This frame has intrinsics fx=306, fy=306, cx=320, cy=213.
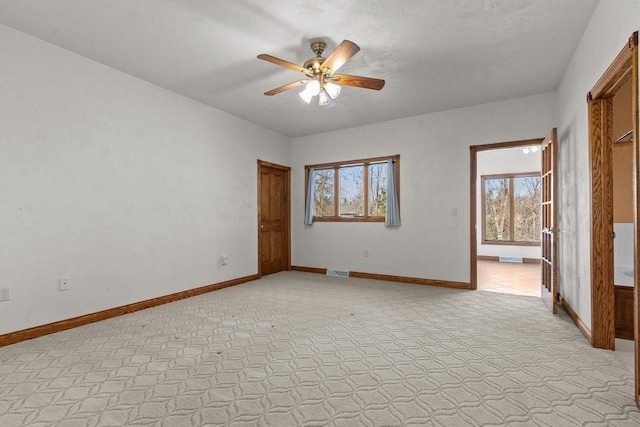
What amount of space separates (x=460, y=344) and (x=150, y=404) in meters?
2.35

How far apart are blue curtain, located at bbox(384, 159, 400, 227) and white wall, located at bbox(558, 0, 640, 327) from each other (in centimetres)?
219

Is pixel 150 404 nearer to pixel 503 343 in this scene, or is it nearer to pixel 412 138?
pixel 503 343

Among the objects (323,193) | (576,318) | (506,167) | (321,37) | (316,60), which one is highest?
(321,37)

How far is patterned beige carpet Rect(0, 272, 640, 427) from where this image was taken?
5.58 ft

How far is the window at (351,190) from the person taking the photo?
18.1ft

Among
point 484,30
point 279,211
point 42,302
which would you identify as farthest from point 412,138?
point 42,302

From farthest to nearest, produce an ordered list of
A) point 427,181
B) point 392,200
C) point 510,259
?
1. point 510,259
2. point 392,200
3. point 427,181

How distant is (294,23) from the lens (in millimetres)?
2604

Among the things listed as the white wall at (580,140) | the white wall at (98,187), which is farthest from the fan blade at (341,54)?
the white wall at (98,187)

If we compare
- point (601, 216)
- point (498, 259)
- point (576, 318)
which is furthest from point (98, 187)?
point (498, 259)

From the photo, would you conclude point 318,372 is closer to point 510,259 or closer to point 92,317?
point 92,317

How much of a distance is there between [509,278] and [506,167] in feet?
11.3

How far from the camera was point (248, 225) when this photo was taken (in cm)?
530

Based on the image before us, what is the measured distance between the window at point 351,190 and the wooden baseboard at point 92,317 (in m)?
2.53
